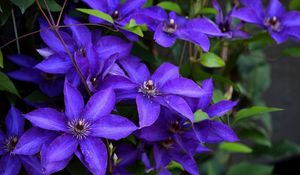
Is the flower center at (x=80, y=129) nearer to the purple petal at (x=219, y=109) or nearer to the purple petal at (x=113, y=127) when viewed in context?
the purple petal at (x=113, y=127)

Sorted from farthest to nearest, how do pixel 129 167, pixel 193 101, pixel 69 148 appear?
pixel 129 167, pixel 193 101, pixel 69 148

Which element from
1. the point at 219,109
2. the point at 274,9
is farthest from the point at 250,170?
the point at 219,109

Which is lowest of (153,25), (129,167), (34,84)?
(129,167)

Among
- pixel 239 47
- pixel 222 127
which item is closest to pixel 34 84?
pixel 222 127

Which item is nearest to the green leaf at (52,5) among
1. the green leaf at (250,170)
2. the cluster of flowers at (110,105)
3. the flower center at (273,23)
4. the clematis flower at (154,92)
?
the cluster of flowers at (110,105)

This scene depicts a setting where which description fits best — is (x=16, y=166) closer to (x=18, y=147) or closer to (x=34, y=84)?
(x=18, y=147)

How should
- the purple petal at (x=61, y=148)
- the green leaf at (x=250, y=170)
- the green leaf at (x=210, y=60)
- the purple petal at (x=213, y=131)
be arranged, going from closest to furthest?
1. the purple petal at (x=61, y=148)
2. the purple petal at (x=213, y=131)
3. the green leaf at (x=210, y=60)
4. the green leaf at (x=250, y=170)
